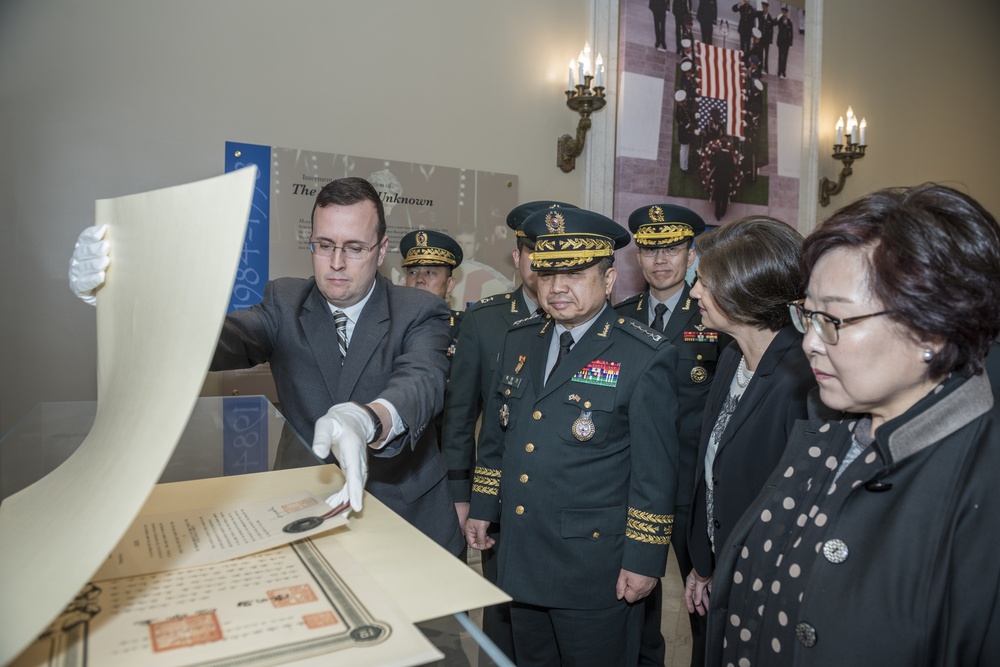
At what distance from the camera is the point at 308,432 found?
1.76 meters

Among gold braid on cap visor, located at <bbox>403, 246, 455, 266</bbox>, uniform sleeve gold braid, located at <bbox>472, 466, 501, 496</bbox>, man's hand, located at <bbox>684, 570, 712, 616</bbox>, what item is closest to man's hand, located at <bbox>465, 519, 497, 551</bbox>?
uniform sleeve gold braid, located at <bbox>472, 466, 501, 496</bbox>

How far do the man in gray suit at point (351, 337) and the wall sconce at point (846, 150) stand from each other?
5.16 m

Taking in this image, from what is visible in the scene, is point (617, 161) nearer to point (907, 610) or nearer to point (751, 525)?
point (751, 525)

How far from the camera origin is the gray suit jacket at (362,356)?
1712mm

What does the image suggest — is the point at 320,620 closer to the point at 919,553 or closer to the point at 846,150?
the point at 919,553

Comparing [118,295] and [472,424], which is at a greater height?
[118,295]

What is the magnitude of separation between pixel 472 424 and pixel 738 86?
13.2 ft

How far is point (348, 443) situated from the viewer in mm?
1043

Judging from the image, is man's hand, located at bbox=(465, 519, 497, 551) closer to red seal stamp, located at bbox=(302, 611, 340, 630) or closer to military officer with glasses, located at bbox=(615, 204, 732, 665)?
military officer with glasses, located at bbox=(615, 204, 732, 665)

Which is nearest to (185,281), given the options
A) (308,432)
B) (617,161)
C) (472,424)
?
(308,432)

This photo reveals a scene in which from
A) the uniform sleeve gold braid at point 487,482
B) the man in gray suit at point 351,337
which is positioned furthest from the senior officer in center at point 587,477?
the man in gray suit at point 351,337

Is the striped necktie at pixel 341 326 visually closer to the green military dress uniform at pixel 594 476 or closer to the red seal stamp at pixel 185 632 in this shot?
the green military dress uniform at pixel 594 476

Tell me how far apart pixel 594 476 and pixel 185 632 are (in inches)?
60.1

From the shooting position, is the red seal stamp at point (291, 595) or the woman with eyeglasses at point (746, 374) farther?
the woman with eyeglasses at point (746, 374)
